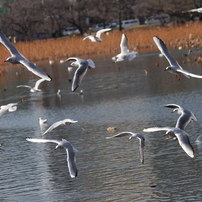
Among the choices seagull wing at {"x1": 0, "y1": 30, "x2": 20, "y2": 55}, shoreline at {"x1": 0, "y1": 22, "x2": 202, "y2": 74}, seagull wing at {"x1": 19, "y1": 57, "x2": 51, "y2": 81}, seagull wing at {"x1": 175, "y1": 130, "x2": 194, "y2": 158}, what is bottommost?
shoreline at {"x1": 0, "y1": 22, "x2": 202, "y2": 74}

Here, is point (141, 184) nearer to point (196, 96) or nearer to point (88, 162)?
point (88, 162)

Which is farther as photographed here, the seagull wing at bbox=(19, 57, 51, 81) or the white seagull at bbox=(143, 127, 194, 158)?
the seagull wing at bbox=(19, 57, 51, 81)

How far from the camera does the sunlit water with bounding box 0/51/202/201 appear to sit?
1031 centimetres

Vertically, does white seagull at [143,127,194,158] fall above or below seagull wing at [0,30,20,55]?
below

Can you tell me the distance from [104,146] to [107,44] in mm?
27083

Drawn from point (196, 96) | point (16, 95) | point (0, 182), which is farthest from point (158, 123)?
point (16, 95)

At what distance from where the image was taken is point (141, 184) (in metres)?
10.4

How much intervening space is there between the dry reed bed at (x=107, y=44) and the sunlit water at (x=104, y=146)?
39.1 ft

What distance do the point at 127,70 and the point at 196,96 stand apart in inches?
435

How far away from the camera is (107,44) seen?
1588 inches

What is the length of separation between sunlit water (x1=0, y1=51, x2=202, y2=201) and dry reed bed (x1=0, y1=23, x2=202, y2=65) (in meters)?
11.9

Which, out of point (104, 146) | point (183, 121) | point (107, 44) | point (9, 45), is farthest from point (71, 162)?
point (107, 44)

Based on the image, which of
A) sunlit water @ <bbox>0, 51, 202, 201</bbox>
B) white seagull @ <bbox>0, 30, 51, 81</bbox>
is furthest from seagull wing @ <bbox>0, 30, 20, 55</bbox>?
sunlit water @ <bbox>0, 51, 202, 201</bbox>

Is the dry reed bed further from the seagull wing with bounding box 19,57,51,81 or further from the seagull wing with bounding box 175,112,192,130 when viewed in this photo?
the seagull wing with bounding box 19,57,51,81
